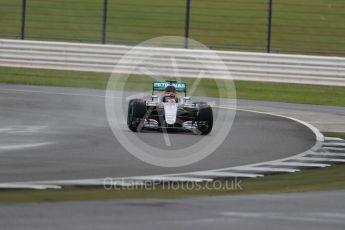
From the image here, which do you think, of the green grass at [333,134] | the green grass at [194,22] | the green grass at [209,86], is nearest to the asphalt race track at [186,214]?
the green grass at [333,134]

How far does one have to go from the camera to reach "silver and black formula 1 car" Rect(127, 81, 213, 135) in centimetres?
1906

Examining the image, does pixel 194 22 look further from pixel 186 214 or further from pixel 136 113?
pixel 186 214

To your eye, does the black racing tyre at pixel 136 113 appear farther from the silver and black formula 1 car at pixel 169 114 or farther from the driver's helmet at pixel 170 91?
the driver's helmet at pixel 170 91

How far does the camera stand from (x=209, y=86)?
3294 centimetres

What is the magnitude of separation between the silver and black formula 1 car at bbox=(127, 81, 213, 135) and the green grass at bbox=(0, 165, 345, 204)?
4854 mm

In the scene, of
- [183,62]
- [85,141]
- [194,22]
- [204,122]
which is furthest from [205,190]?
[194,22]

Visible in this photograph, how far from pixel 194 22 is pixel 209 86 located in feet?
57.9

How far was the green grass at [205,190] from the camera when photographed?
36.9ft

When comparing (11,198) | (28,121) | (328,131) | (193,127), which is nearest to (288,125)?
(328,131)

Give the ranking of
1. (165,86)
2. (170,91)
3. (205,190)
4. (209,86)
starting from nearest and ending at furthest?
(205,190)
(170,91)
(165,86)
(209,86)

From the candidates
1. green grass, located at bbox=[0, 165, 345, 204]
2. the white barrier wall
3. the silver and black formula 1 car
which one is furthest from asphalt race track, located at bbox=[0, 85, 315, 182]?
the white barrier wall

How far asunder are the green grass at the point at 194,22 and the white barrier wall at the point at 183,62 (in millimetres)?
Result: 9656

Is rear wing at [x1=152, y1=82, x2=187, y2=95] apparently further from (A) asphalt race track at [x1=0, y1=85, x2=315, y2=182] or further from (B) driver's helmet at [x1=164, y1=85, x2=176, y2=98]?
(A) asphalt race track at [x1=0, y1=85, x2=315, y2=182]

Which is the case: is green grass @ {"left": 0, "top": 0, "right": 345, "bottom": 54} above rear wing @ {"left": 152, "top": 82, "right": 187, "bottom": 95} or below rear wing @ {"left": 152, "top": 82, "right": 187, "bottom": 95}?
above
